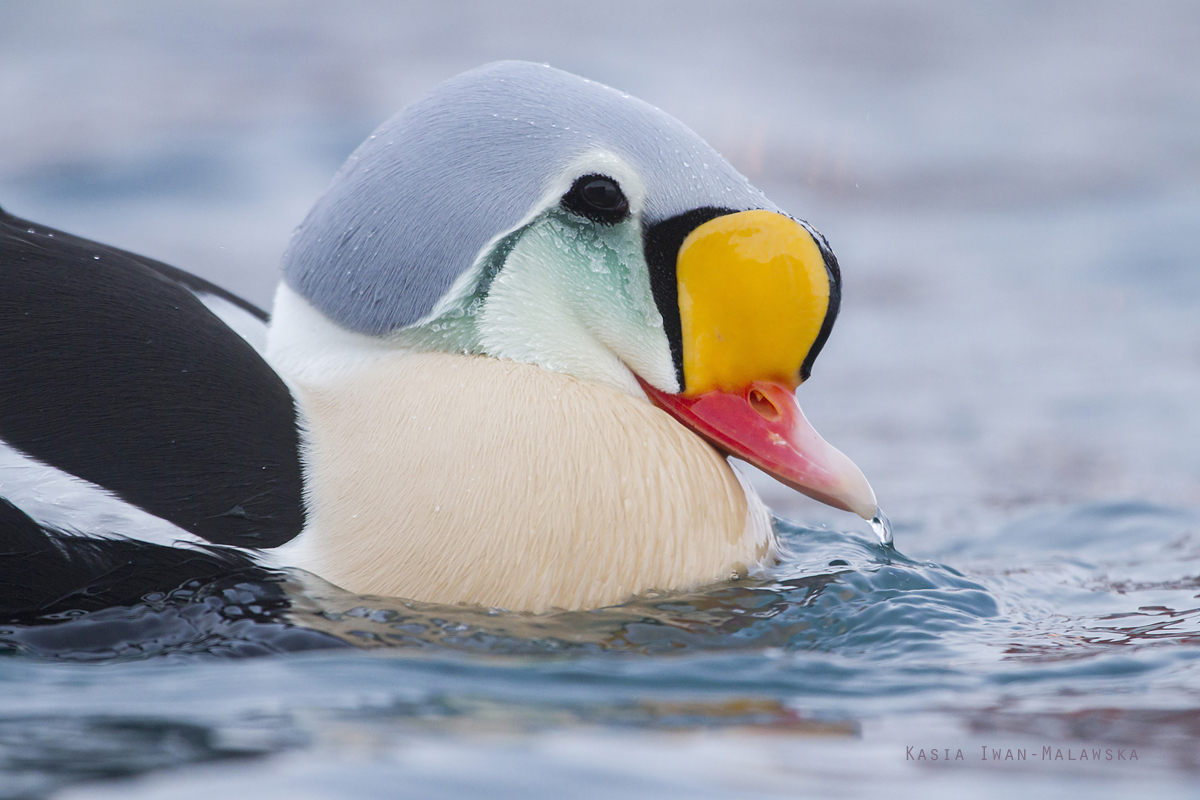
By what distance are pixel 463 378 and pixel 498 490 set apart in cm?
22

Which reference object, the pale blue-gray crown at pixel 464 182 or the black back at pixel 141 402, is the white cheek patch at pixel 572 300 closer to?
the pale blue-gray crown at pixel 464 182

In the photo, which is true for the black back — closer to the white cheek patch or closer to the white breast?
the white breast

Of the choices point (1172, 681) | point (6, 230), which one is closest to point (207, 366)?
point (6, 230)

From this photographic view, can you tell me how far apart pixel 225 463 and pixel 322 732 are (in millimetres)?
556

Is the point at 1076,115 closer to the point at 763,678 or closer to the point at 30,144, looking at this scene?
the point at 30,144

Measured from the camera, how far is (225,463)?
2.16 meters

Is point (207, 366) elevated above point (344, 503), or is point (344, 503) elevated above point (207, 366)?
point (207, 366)

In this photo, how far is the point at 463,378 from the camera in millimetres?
2363

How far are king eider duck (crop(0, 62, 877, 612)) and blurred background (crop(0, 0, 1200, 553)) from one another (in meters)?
1.77

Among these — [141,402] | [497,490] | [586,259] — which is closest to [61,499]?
[141,402]

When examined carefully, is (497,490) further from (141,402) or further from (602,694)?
(141,402)

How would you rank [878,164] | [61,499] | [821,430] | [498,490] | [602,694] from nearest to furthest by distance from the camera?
[602,694]
[61,499]
[498,490]
[821,430]
[878,164]

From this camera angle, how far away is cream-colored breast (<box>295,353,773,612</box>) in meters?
2.23

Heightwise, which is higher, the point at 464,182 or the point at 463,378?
the point at 464,182
